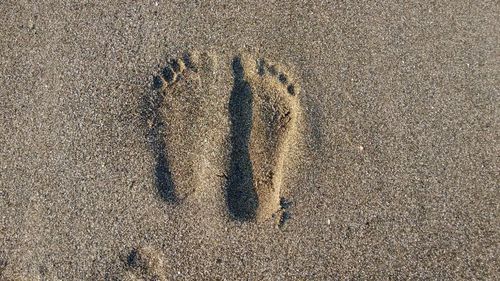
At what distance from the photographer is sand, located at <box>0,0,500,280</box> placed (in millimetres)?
2670

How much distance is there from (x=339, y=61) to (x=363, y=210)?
2.91ft

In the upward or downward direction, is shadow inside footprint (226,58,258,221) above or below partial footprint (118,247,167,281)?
above

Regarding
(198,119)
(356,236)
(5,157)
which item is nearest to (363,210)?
(356,236)

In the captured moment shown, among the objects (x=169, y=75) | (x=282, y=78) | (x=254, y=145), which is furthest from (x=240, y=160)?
(x=169, y=75)

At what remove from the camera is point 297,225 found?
2.69 metres

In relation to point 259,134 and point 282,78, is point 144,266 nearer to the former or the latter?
point 259,134

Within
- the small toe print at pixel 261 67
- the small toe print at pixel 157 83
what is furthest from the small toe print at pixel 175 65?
the small toe print at pixel 261 67

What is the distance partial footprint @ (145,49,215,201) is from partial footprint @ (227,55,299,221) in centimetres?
21

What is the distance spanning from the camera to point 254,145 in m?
2.73

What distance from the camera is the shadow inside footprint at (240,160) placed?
2.71 meters

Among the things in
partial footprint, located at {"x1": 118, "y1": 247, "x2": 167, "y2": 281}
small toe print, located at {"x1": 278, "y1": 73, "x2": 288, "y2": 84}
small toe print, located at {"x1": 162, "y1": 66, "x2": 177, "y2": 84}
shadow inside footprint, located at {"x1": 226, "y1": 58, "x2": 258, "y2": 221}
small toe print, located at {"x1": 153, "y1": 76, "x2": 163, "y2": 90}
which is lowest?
partial footprint, located at {"x1": 118, "y1": 247, "x2": 167, "y2": 281}

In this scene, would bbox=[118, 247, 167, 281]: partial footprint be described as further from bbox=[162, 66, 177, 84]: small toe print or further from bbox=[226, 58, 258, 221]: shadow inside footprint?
bbox=[162, 66, 177, 84]: small toe print

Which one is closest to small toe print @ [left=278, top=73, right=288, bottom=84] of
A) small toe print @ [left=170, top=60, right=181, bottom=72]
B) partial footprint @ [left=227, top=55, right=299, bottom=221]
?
partial footprint @ [left=227, top=55, right=299, bottom=221]

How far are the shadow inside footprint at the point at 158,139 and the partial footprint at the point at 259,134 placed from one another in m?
0.36
